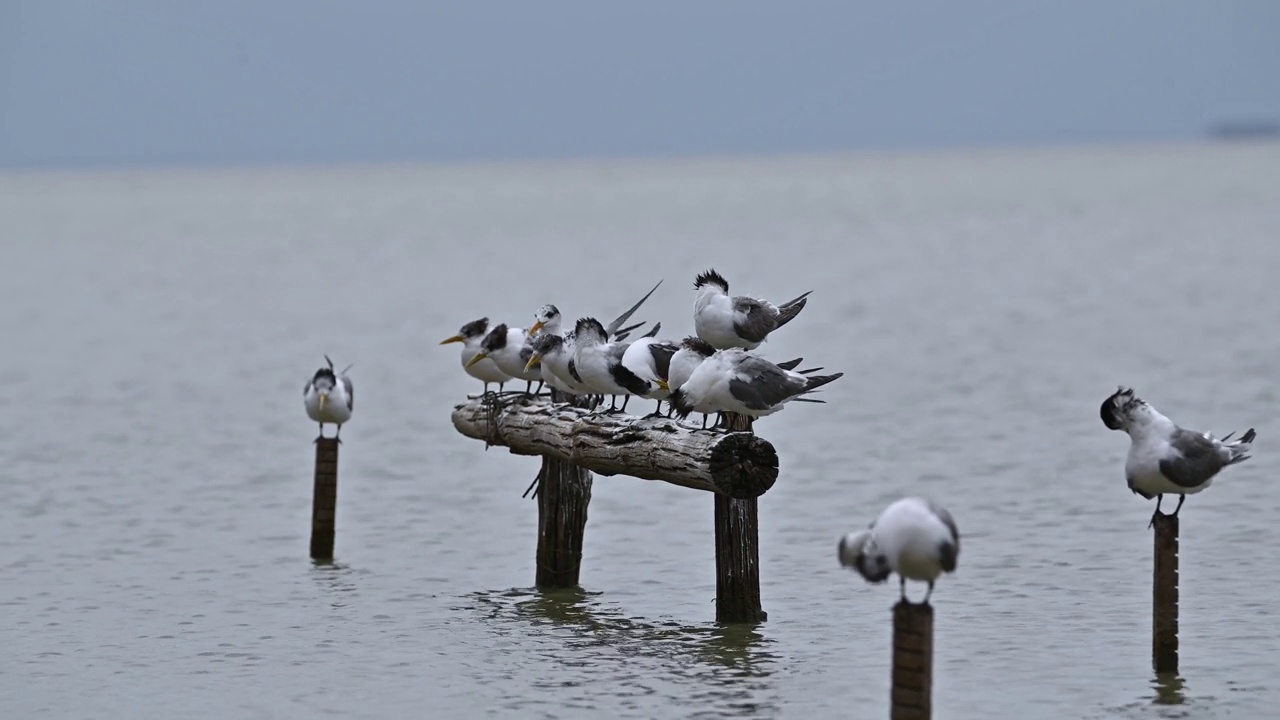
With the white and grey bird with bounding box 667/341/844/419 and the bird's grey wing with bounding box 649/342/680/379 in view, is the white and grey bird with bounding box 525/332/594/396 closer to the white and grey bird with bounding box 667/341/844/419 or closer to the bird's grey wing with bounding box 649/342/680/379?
the bird's grey wing with bounding box 649/342/680/379

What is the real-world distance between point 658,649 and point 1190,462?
10.6 ft

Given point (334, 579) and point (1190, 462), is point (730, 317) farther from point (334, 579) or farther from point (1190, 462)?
point (334, 579)

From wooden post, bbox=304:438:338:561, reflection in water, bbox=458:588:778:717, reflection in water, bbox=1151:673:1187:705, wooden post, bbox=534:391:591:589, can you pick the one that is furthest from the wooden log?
reflection in water, bbox=1151:673:1187:705

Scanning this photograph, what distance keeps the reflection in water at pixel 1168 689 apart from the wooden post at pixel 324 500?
6120 millimetres

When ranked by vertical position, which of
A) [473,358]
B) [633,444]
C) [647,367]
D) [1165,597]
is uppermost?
[473,358]

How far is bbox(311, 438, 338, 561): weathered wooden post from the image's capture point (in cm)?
1430

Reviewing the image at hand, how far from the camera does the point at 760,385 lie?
1076 centimetres

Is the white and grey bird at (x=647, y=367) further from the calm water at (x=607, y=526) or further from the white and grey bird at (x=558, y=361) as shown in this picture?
the calm water at (x=607, y=526)

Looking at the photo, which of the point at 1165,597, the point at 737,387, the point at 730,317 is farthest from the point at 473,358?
the point at 1165,597

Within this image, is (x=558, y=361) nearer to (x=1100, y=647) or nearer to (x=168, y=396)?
(x=1100, y=647)

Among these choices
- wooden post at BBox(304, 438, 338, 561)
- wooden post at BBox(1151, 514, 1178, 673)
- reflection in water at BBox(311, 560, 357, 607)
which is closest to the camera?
wooden post at BBox(1151, 514, 1178, 673)

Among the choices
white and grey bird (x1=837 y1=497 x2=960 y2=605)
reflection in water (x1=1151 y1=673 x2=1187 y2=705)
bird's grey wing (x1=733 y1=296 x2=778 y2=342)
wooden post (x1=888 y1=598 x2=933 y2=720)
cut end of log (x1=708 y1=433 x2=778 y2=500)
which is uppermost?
bird's grey wing (x1=733 y1=296 x2=778 y2=342)

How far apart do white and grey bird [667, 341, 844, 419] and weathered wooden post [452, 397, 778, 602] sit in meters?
0.18

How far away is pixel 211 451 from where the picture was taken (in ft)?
67.7
